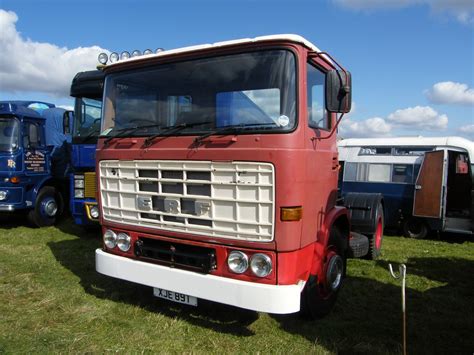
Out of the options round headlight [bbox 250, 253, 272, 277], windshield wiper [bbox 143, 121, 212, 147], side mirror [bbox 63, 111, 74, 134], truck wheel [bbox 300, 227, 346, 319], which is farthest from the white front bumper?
side mirror [bbox 63, 111, 74, 134]

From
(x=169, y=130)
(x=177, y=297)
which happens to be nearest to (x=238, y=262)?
(x=177, y=297)

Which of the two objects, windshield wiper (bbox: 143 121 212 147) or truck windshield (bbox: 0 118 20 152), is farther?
truck windshield (bbox: 0 118 20 152)

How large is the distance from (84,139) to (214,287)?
16.5 ft

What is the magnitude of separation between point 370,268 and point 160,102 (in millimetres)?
3992

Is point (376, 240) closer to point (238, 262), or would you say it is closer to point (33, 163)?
point (238, 262)

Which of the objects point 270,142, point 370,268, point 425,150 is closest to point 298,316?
point 270,142

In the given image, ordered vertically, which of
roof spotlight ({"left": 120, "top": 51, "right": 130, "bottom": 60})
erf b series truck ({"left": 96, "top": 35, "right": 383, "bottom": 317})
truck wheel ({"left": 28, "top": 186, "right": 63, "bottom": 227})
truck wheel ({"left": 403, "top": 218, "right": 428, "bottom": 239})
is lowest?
truck wheel ({"left": 403, "top": 218, "right": 428, "bottom": 239})

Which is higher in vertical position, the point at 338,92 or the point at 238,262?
the point at 338,92

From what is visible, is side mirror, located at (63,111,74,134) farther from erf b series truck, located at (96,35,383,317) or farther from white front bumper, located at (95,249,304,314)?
white front bumper, located at (95,249,304,314)

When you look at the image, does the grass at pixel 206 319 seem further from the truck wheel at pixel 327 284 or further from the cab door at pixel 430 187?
the cab door at pixel 430 187

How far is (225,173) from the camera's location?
3445mm

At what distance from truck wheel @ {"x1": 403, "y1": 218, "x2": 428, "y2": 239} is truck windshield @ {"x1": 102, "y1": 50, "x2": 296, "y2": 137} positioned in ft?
22.7

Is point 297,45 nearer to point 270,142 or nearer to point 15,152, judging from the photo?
point 270,142

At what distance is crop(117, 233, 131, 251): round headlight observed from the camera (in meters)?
4.13
